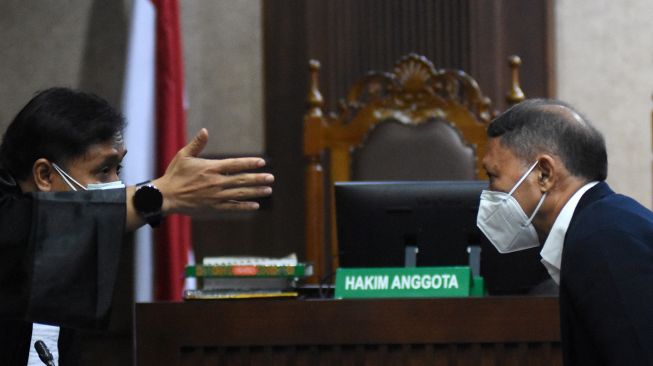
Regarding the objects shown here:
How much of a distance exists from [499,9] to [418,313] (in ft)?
8.91

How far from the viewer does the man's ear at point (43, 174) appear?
1.66 meters

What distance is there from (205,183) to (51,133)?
0.41m

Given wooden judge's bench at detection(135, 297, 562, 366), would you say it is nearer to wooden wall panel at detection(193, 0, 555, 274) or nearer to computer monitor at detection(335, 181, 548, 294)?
computer monitor at detection(335, 181, 548, 294)

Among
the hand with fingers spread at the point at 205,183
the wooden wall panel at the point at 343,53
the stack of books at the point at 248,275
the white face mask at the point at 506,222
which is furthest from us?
the wooden wall panel at the point at 343,53

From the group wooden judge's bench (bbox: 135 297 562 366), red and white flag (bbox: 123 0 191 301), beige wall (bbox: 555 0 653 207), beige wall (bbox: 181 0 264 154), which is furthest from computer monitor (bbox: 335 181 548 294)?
beige wall (bbox: 555 0 653 207)

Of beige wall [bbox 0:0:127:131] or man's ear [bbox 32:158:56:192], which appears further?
beige wall [bbox 0:0:127:131]

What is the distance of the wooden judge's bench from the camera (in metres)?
1.99

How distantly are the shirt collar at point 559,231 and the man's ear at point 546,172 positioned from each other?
0.05m

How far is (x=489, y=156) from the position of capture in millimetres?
1784

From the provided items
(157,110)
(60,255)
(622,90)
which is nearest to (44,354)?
(60,255)

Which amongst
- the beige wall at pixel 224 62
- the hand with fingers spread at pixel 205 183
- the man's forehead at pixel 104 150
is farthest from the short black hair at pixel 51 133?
the beige wall at pixel 224 62

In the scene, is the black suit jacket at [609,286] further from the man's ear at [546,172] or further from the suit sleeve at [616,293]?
the man's ear at [546,172]

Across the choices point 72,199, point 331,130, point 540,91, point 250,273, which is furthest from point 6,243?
point 540,91

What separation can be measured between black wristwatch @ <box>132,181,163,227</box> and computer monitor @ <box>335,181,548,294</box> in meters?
0.96
